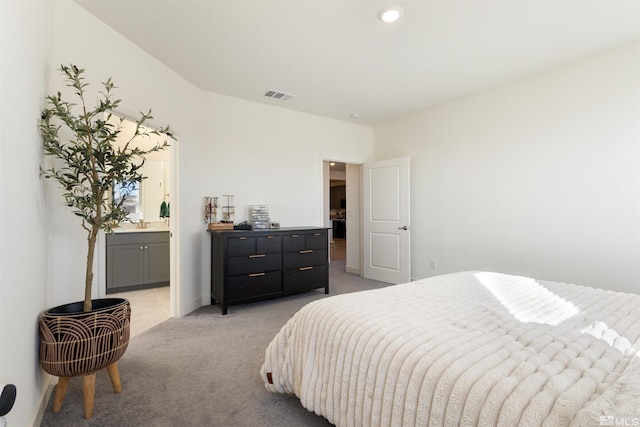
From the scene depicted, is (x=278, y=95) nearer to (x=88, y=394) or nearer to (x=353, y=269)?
(x=353, y=269)

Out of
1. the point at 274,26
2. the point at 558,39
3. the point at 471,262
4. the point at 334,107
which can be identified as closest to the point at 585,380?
the point at 274,26

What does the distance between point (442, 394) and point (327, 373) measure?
1.87ft

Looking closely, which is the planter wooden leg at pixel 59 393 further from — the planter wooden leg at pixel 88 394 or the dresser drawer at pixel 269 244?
the dresser drawer at pixel 269 244

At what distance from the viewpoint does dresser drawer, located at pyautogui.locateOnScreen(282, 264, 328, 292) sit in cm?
371

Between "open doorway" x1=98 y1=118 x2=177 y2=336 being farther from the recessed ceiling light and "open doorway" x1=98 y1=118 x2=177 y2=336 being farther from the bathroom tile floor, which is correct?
the recessed ceiling light

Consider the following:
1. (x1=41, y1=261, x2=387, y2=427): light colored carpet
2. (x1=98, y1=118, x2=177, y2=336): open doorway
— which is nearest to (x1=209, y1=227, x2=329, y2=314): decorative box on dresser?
(x1=41, y1=261, x2=387, y2=427): light colored carpet

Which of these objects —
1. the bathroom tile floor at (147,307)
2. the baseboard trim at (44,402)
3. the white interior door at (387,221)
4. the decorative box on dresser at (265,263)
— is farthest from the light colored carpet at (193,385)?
the white interior door at (387,221)

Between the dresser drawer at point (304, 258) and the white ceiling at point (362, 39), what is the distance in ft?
6.71

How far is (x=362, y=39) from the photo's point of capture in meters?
2.57

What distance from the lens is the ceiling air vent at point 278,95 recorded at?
3.69 m

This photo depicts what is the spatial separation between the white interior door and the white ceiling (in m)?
1.38

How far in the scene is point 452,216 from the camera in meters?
4.05

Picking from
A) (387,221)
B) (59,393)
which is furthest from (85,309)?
(387,221)

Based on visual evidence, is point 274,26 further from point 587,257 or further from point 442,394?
point 587,257
